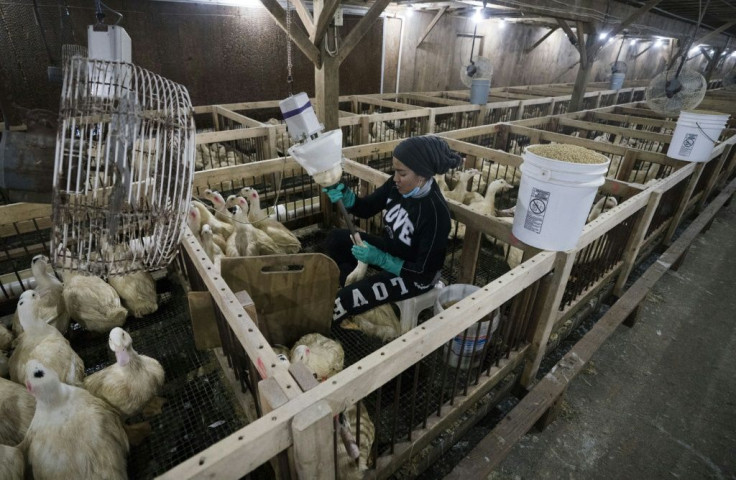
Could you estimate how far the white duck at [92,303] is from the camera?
100 inches

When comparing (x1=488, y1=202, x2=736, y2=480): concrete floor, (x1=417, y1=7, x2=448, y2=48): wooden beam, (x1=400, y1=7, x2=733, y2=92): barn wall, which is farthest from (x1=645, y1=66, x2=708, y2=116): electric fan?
(x1=417, y1=7, x2=448, y2=48): wooden beam

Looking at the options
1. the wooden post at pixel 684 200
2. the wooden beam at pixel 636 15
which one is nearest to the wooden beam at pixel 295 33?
the wooden post at pixel 684 200

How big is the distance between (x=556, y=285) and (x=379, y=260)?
1164mm

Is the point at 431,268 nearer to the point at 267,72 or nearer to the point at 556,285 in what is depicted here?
the point at 556,285

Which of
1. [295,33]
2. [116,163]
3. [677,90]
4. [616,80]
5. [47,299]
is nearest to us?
[116,163]

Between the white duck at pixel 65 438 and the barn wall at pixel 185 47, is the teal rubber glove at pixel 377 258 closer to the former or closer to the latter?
the white duck at pixel 65 438

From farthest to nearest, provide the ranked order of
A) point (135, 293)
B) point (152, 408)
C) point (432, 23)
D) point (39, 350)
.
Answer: point (432, 23) < point (135, 293) < point (152, 408) < point (39, 350)

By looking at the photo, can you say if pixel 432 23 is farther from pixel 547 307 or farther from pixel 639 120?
pixel 547 307

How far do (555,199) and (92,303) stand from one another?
307 cm

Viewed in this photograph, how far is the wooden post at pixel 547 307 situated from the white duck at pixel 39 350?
2.85 meters

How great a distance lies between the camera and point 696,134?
12.1 ft

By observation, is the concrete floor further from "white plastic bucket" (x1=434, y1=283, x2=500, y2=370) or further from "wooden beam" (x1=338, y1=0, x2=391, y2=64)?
"wooden beam" (x1=338, y1=0, x2=391, y2=64)

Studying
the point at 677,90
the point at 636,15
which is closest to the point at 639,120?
the point at 677,90

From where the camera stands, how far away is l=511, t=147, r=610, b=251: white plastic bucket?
176 cm
